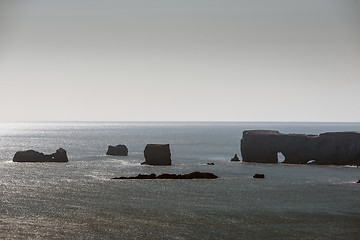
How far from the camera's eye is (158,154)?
5778 inches

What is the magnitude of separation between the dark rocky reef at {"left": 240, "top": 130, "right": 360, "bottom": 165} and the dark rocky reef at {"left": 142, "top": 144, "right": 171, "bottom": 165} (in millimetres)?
A: 23965

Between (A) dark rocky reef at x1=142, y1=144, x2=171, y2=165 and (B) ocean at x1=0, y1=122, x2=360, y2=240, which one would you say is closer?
(B) ocean at x1=0, y1=122, x2=360, y2=240

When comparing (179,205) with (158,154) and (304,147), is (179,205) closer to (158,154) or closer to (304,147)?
(158,154)

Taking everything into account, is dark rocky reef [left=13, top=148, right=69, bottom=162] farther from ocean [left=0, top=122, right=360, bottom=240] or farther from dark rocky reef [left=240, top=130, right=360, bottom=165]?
dark rocky reef [left=240, top=130, right=360, bottom=165]

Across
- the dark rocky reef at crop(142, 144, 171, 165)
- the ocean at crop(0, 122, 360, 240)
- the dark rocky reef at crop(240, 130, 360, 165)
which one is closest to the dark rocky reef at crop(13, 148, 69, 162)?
the ocean at crop(0, 122, 360, 240)

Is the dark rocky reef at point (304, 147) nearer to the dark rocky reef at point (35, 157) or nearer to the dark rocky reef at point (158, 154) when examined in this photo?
the dark rocky reef at point (158, 154)

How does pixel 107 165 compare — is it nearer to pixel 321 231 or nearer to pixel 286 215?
pixel 286 215

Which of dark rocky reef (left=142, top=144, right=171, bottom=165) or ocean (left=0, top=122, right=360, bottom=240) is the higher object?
dark rocky reef (left=142, top=144, right=171, bottom=165)

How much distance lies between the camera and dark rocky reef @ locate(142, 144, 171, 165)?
480 feet

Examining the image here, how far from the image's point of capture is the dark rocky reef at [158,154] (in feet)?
480

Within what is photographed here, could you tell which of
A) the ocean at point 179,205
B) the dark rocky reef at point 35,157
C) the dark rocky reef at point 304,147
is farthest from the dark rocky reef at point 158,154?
the dark rocky reef at point 35,157

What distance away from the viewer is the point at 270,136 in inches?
6147

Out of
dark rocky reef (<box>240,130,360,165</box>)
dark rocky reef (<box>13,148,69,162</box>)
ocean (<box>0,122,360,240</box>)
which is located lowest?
ocean (<box>0,122,360,240</box>)

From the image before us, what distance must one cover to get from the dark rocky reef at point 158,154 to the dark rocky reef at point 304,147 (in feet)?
78.6
